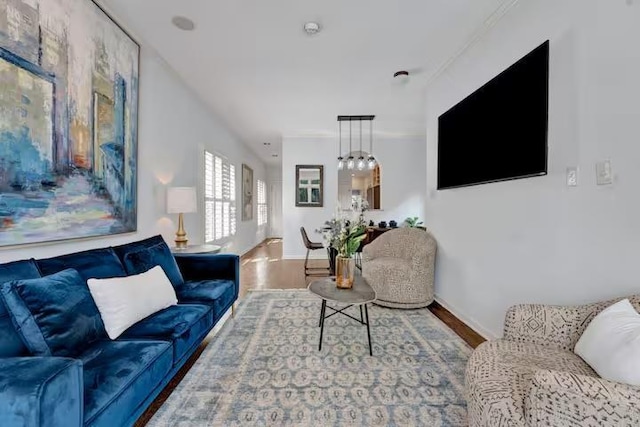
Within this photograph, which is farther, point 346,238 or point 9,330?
point 346,238

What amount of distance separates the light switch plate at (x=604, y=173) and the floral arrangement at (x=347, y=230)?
1433 mm

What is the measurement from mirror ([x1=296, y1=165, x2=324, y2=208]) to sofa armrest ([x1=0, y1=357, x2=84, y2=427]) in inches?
216

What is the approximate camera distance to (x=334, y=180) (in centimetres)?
638

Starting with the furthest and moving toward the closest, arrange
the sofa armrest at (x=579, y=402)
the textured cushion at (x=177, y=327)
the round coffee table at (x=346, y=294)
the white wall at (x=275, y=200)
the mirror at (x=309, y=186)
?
the white wall at (x=275, y=200) → the mirror at (x=309, y=186) → the round coffee table at (x=346, y=294) → the textured cushion at (x=177, y=327) → the sofa armrest at (x=579, y=402)

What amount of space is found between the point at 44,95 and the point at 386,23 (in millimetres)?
2557

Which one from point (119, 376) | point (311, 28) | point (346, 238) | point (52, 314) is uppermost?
point (311, 28)

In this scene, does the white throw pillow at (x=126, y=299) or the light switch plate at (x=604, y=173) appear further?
the white throw pillow at (x=126, y=299)

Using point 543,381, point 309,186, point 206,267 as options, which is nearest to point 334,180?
point 309,186

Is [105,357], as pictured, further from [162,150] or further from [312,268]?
[312,268]

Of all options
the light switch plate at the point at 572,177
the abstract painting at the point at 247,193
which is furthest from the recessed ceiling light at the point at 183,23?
the abstract painting at the point at 247,193

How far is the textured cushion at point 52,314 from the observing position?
1263mm

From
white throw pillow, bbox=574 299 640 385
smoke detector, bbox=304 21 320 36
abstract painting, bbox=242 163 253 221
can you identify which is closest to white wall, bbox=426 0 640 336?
white throw pillow, bbox=574 299 640 385

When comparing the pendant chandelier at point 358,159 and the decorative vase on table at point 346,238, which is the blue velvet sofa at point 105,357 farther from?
the pendant chandelier at point 358,159

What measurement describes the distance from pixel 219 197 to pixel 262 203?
4.38 metres
